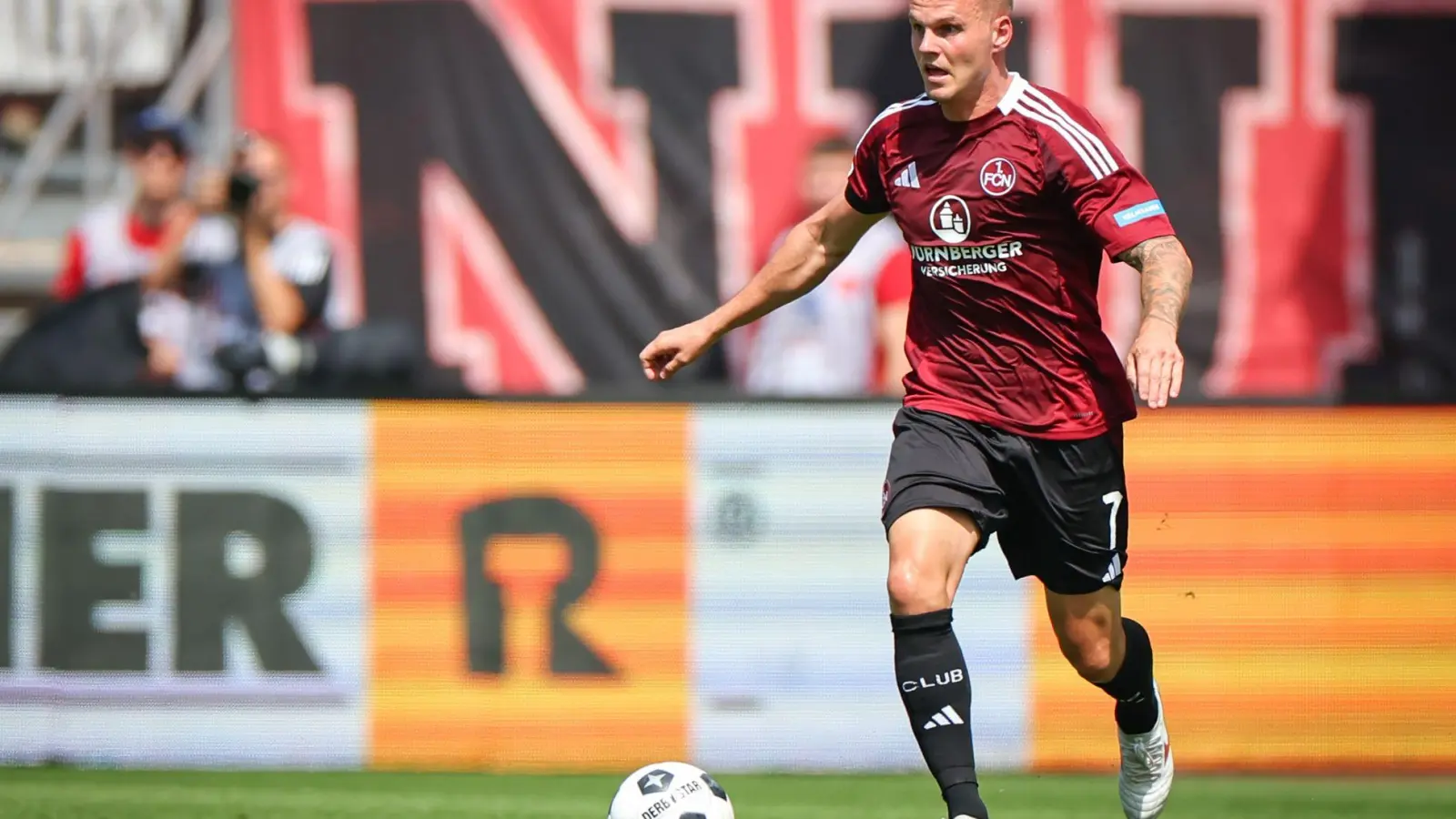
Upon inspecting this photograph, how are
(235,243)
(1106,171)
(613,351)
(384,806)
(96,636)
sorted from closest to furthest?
1. (1106,171)
2. (384,806)
3. (96,636)
4. (235,243)
5. (613,351)

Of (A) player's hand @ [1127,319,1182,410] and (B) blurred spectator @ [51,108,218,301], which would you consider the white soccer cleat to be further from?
(B) blurred spectator @ [51,108,218,301]

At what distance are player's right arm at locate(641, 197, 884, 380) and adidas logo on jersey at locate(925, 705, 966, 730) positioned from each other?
1205 mm

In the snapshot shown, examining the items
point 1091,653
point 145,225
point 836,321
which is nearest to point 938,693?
point 1091,653

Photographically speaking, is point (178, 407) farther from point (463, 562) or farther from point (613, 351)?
point (613, 351)

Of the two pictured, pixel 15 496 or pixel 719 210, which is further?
pixel 719 210

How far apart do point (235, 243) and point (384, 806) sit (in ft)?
10.8

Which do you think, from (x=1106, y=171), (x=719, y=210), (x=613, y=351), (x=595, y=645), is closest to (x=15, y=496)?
(x=595, y=645)

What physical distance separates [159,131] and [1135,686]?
5.56m

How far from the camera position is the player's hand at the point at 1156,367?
13.5 ft

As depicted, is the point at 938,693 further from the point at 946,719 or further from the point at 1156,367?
the point at 1156,367

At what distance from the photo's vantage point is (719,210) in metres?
9.34

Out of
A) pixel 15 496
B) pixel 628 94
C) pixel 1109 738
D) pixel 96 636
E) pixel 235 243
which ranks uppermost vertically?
pixel 628 94

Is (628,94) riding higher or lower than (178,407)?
higher

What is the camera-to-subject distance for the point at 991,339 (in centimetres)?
487
